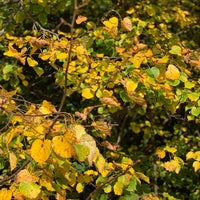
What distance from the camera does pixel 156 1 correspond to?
4.63 metres

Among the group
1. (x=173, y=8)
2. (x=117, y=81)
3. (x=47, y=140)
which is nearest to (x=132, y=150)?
(x=173, y=8)

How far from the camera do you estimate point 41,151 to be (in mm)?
1328

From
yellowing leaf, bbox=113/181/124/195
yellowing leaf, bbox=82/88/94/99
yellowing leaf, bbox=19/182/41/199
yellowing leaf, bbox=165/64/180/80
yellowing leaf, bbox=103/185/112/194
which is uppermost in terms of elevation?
yellowing leaf, bbox=165/64/180/80

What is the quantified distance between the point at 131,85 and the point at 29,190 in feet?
2.33

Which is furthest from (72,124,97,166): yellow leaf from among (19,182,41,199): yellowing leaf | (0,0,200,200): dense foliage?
(19,182,41,199): yellowing leaf

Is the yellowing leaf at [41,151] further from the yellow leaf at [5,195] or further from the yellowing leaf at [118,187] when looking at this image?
the yellowing leaf at [118,187]

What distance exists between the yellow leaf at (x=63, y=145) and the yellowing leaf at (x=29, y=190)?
0.19m

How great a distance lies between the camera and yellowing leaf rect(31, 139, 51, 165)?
1.32 metres

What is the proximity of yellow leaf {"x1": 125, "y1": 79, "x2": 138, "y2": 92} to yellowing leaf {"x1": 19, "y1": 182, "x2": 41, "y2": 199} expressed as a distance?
65 centimetres

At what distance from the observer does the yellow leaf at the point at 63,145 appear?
131cm

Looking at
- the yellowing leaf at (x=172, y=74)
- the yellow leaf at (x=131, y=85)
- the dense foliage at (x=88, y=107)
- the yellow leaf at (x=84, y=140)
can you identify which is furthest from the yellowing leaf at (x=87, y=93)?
the yellow leaf at (x=84, y=140)

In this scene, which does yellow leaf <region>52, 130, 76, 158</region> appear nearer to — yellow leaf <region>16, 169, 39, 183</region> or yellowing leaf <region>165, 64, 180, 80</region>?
yellow leaf <region>16, 169, 39, 183</region>

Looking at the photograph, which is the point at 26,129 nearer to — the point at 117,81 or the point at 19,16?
the point at 117,81

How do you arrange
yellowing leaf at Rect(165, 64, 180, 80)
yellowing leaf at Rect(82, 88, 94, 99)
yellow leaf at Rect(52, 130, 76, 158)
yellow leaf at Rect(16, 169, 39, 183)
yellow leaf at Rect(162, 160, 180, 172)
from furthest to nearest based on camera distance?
yellow leaf at Rect(162, 160, 180, 172)
yellowing leaf at Rect(82, 88, 94, 99)
yellowing leaf at Rect(165, 64, 180, 80)
yellow leaf at Rect(16, 169, 39, 183)
yellow leaf at Rect(52, 130, 76, 158)
